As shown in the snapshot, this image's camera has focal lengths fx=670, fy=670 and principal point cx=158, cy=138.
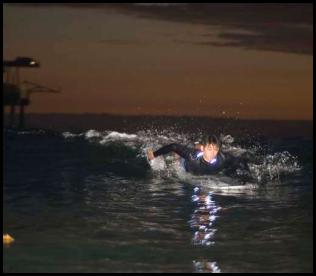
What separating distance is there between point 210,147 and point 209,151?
221 mm

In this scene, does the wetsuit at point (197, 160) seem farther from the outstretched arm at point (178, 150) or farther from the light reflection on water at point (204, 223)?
the light reflection on water at point (204, 223)

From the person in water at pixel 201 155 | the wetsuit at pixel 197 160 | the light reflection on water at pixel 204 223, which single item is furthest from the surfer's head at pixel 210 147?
the light reflection on water at pixel 204 223

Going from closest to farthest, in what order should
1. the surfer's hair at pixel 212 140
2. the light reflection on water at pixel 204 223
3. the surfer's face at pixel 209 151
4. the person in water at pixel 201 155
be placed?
the light reflection on water at pixel 204 223
the surfer's hair at pixel 212 140
the surfer's face at pixel 209 151
the person in water at pixel 201 155

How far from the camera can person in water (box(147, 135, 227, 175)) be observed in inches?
559

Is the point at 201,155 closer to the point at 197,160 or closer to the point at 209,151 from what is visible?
the point at 197,160

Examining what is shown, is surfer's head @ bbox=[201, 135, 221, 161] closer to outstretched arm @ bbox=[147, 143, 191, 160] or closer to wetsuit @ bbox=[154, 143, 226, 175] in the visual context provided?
wetsuit @ bbox=[154, 143, 226, 175]

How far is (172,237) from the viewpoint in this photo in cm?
947

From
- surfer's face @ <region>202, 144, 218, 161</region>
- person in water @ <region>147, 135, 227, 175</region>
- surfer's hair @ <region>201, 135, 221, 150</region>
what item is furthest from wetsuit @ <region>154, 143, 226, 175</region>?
surfer's hair @ <region>201, 135, 221, 150</region>

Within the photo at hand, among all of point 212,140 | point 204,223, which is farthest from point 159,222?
point 212,140

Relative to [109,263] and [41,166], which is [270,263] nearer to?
[109,263]

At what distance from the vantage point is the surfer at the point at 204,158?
14320mm

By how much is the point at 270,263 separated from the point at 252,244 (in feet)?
3.48

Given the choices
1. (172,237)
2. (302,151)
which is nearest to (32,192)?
(172,237)

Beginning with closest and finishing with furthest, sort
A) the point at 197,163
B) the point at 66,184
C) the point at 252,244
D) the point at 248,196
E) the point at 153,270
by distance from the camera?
the point at 153,270
the point at 252,244
the point at 248,196
the point at 197,163
the point at 66,184
